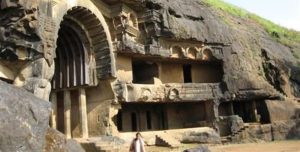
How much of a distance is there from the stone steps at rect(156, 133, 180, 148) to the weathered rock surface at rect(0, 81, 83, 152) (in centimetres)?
1274

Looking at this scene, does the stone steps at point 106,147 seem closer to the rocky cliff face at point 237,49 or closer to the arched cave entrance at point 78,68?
the arched cave entrance at point 78,68

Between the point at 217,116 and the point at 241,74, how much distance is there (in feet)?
10.9

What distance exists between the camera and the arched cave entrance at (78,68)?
1909cm

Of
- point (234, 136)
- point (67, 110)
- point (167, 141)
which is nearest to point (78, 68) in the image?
point (67, 110)

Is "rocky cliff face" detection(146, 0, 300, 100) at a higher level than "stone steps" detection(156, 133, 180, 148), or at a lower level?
higher

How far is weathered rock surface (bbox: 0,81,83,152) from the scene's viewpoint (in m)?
6.22

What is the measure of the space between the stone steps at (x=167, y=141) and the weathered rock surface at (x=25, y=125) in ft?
41.8

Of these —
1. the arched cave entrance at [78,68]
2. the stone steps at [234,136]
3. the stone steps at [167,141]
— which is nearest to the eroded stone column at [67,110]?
the arched cave entrance at [78,68]

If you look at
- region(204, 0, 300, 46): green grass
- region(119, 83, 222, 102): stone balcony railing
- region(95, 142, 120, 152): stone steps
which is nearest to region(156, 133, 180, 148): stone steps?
region(119, 83, 222, 102): stone balcony railing

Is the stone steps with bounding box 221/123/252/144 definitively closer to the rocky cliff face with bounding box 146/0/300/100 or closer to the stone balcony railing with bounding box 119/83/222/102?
the rocky cliff face with bounding box 146/0/300/100

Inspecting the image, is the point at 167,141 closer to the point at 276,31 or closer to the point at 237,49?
the point at 237,49

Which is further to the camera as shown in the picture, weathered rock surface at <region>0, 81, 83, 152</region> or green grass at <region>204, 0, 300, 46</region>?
green grass at <region>204, 0, 300, 46</region>

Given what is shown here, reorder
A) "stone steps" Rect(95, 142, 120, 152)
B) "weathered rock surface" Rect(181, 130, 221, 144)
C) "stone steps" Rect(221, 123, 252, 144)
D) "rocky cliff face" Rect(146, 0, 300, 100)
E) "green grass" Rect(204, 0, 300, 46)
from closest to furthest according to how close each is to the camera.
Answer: "stone steps" Rect(95, 142, 120, 152) < "weathered rock surface" Rect(181, 130, 221, 144) < "stone steps" Rect(221, 123, 252, 144) < "rocky cliff face" Rect(146, 0, 300, 100) < "green grass" Rect(204, 0, 300, 46)

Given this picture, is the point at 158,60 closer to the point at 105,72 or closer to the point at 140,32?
the point at 140,32
